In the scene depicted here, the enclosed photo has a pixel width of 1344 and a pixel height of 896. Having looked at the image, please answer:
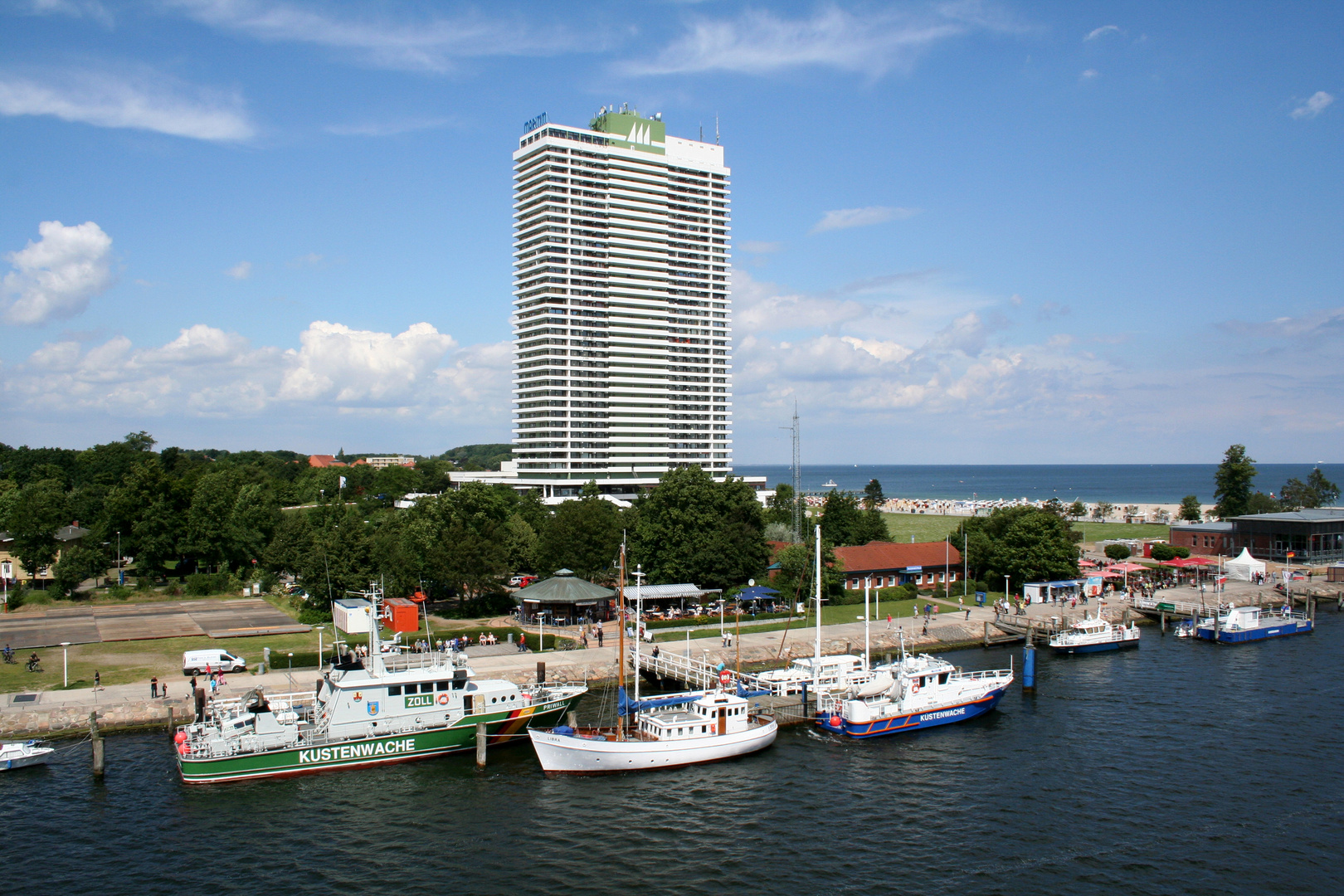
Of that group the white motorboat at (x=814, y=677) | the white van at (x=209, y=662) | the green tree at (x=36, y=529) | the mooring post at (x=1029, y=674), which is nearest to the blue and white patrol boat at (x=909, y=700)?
the white motorboat at (x=814, y=677)

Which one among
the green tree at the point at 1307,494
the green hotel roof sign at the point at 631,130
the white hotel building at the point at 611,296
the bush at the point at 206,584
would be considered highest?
the green hotel roof sign at the point at 631,130

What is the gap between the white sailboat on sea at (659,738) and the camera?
36.6 meters

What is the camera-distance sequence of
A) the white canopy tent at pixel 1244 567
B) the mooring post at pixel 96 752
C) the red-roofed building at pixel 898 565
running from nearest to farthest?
the mooring post at pixel 96 752
the red-roofed building at pixel 898 565
the white canopy tent at pixel 1244 567

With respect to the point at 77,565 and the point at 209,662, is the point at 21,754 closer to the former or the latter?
the point at 209,662

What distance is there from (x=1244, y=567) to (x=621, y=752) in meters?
76.1

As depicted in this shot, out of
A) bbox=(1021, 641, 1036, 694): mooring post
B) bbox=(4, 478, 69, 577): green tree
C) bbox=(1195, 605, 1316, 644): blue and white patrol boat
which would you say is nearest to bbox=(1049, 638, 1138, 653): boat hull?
bbox=(1195, 605, 1316, 644): blue and white patrol boat

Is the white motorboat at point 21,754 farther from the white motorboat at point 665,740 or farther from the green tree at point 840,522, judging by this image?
the green tree at point 840,522

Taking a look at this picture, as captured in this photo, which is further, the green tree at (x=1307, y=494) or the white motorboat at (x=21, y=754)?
the green tree at (x=1307, y=494)

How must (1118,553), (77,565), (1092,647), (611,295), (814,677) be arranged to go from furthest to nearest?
(611,295) < (1118,553) < (77,565) < (1092,647) < (814,677)

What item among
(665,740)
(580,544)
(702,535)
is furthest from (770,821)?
(702,535)

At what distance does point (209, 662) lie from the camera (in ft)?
153

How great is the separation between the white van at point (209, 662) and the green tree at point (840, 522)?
58084 mm

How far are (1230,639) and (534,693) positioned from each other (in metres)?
54.1

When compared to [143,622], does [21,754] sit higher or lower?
lower
